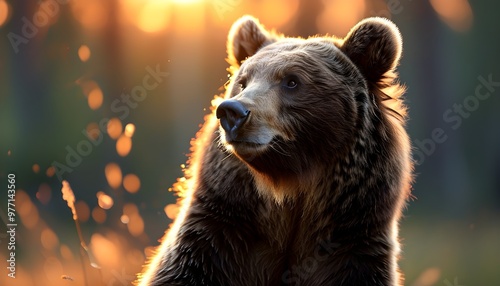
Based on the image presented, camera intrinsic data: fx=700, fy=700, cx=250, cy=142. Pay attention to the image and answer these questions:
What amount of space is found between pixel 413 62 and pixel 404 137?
686 centimetres

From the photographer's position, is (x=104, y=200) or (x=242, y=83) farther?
(x=104, y=200)

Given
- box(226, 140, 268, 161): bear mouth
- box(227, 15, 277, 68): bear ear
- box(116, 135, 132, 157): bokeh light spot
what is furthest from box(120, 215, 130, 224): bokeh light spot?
box(226, 140, 268, 161): bear mouth

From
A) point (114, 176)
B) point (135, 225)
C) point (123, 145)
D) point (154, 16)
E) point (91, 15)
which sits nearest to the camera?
point (123, 145)

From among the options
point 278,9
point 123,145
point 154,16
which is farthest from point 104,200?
point 278,9

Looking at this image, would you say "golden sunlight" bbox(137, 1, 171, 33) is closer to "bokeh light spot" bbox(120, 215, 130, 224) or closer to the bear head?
"bokeh light spot" bbox(120, 215, 130, 224)

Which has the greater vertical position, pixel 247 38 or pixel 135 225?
pixel 247 38

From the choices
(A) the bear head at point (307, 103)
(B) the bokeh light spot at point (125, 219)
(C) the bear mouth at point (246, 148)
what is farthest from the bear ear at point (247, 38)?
(B) the bokeh light spot at point (125, 219)

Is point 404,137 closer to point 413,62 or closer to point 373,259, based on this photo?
point 373,259

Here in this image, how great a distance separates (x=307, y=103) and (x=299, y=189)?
1.44 ft

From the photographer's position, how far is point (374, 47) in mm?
3678

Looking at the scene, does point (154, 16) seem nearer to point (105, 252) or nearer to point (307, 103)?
point (105, 252)

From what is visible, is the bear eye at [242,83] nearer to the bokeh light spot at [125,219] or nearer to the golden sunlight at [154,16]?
the bokeh light spot at [125,219]

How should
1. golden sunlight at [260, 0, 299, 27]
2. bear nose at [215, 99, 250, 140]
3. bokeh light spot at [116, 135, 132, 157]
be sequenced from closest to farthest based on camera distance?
bear nose at [215, 99, 250, 140]
bokeh light spot at [116, 135, 132, 157]
golden sunlight at [260, 0, 299, 27]

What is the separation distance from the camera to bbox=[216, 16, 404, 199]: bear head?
3.30m
